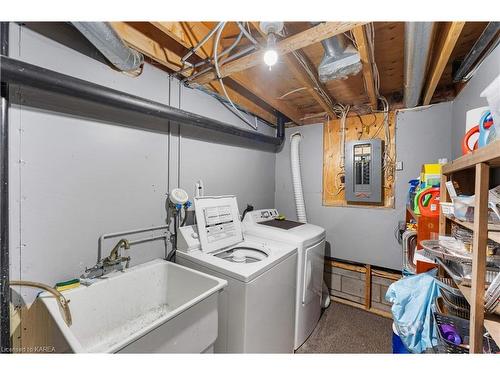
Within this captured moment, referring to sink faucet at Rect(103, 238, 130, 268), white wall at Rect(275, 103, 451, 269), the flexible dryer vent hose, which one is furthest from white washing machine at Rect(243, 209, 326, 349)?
sink faucet at Rect(103, 238, 130, 268)

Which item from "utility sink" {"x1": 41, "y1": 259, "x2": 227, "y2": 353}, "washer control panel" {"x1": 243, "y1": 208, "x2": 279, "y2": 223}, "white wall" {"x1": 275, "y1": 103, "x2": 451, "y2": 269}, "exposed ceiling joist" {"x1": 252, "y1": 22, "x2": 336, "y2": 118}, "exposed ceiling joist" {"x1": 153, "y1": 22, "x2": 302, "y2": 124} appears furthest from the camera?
"washer control panel" {"x1": 243, "y1": 208, "x2": 279, "y2": 223}

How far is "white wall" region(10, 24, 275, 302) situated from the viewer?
1.08 m

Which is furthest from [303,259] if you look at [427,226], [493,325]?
[493,325]

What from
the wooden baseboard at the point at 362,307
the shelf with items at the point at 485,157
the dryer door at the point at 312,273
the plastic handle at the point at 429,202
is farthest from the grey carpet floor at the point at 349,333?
the shelf with items at the point at 485,157

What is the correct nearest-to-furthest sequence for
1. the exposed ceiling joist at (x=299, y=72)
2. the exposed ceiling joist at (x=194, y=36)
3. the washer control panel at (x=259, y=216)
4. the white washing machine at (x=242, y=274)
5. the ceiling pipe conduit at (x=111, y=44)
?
the ceiling pipe conduit at (x=111, y=44)
the exposed ceiling joist at (x=194, y=36)
the white washing machine at (x=242, y=274)
the exposed ceiling joist at (x=299, y=72)
the washer control panel at (x=259, y=216)

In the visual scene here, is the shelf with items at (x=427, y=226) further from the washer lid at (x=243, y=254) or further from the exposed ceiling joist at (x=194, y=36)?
the exposed ceiling joist at (x=194, y=36)

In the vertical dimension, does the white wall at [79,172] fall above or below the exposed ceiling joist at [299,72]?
below

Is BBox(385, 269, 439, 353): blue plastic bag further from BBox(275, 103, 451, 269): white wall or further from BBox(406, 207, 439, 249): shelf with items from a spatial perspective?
BBox(275, 103, 451, 269): white wall

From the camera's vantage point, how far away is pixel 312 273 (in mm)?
2000

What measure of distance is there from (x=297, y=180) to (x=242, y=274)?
176 centimetres

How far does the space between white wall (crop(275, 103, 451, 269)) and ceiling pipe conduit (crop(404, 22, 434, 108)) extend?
672 millimetres

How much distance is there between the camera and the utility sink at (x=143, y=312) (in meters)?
0.85

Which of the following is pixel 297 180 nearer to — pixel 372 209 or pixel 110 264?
pixel 372 209

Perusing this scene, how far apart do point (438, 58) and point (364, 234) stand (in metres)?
1.78
